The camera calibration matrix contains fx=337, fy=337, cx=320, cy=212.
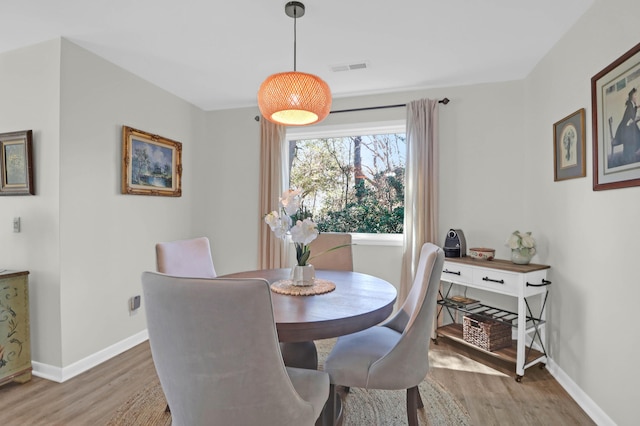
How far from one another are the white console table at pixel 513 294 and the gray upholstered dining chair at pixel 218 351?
1.98m

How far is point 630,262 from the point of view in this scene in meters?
1.69

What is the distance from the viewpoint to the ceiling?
2025mm

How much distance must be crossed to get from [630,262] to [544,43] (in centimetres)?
168

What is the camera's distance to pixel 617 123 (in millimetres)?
1775

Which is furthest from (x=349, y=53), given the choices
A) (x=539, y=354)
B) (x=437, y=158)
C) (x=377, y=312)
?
(x=539, y=354)

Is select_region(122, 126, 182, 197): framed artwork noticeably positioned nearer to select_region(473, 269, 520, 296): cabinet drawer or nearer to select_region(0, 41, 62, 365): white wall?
select_region(0, 41, 62, 365): white wall

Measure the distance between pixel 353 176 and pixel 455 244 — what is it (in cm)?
131

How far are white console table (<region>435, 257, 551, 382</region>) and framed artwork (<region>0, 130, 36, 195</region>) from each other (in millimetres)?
3317

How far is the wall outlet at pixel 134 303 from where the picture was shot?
301 cm

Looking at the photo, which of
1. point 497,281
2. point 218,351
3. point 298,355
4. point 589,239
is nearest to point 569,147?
point 589,239

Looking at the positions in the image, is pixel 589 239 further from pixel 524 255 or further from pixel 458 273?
pixel 458 273

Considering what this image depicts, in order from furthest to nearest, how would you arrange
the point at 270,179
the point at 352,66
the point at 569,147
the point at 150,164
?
the point at 270,179
the point at 150,164
the point at 352,66
the point at 569,147

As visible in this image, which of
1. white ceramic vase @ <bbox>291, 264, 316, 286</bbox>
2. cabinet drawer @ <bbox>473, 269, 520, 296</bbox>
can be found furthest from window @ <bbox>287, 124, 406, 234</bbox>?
white ceramic vase @ <bbox>291, 264, 316, 286</bbox>

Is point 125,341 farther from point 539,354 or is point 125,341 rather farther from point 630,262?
point 630,262
